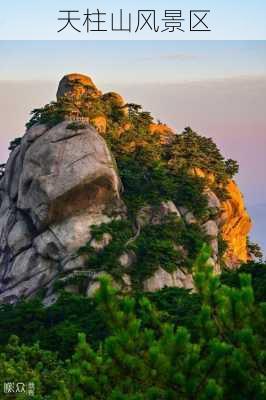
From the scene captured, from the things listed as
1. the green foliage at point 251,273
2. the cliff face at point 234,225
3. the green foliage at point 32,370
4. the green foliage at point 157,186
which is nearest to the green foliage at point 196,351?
the green foliage at point 32,370

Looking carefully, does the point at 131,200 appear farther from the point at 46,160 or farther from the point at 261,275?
the point at 261,275

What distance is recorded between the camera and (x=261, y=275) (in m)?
36.8

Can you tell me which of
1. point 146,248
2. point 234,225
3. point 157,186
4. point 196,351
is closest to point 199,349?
point 196,351

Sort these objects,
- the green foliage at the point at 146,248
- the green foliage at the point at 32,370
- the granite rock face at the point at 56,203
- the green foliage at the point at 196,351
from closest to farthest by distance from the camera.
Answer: the green foliage at the point at 196,351, the green foliage at the point at 32,370, the green foliage at the point at 146,248, the granite rock face at the point at 56,203

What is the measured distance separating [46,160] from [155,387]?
3355cm

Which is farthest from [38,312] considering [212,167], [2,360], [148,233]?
Answer: [212,167]

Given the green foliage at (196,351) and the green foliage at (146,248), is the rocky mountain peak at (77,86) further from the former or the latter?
the green foliage at (196,351)

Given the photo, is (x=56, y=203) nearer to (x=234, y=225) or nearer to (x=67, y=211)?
(x=67, y=211)

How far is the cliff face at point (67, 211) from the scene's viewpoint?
1768 inches

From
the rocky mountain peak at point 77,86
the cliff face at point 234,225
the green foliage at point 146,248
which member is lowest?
the green foliage at point 146,248

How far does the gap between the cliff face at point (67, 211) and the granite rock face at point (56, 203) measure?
0.05 m

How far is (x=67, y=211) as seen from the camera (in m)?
45.4

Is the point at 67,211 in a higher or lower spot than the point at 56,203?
lower

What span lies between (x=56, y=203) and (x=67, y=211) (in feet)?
2.18
